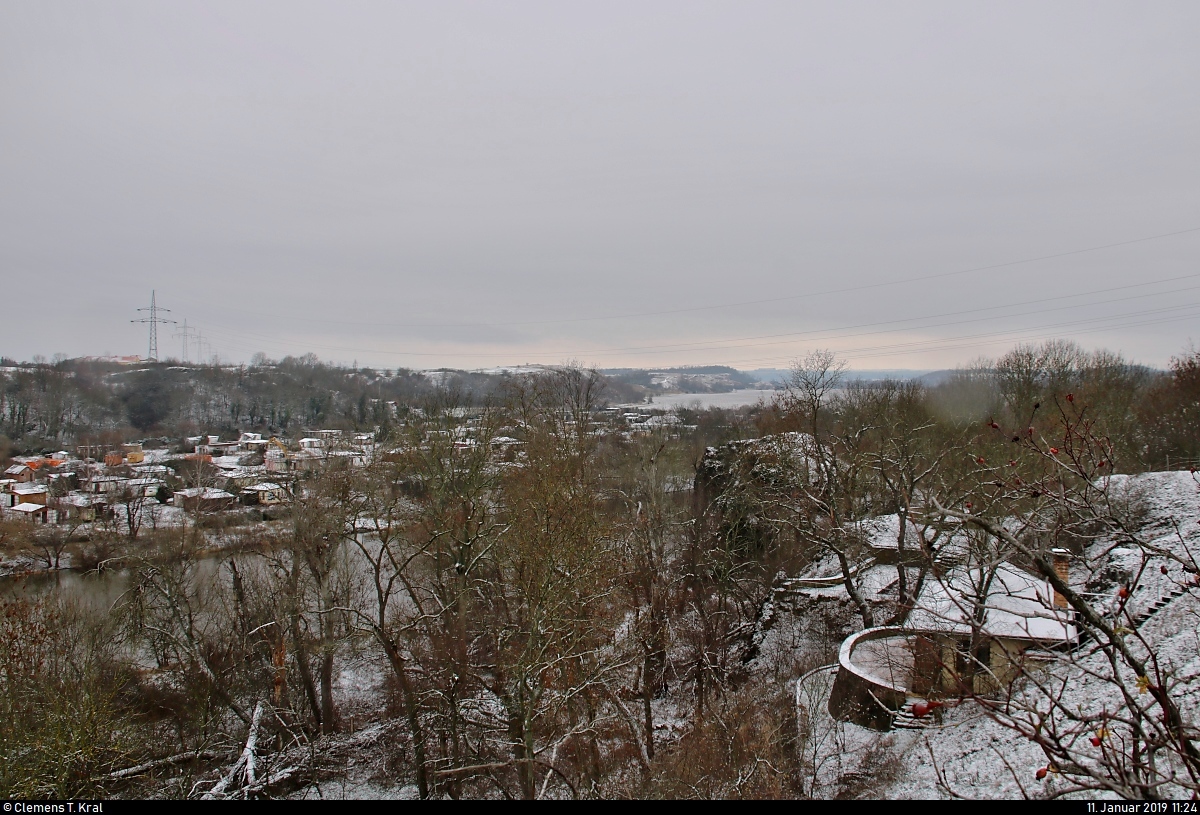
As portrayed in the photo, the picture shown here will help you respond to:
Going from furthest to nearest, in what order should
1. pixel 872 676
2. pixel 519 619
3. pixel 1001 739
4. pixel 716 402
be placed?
pixel 716 402
pixel 519 619
pixel 872 676
pixel 1001 739

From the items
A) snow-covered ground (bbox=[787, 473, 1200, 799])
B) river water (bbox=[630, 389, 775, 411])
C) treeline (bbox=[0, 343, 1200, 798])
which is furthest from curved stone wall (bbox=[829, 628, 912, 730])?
river water (bbox=[630, 389, 775, 411])

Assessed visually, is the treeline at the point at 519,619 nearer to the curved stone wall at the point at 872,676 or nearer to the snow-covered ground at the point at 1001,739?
the snow-covered ground at the point at 1001,739

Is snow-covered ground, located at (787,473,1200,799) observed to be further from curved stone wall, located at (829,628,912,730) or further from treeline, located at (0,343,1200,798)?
treeline, located at (0,343,1200,798)

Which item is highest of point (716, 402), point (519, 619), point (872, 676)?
point (716, 402)

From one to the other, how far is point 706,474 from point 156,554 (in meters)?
20.6

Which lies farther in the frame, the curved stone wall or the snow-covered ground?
the curved stone wall

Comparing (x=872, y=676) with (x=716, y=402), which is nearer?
(x=872, y=676)

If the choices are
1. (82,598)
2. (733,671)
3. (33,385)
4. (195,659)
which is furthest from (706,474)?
(33,385)

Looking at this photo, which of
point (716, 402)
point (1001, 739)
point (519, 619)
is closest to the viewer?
point (1001, 739)

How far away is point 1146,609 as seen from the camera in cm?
1270

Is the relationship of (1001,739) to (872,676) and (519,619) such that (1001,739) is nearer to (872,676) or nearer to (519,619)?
(872,676)

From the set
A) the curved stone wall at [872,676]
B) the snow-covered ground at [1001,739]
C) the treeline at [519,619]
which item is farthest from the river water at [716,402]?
the snow-covered ground at [1001,739]

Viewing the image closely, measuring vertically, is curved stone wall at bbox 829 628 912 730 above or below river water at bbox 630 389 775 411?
below

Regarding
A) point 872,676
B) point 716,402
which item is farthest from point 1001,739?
point 716,402
